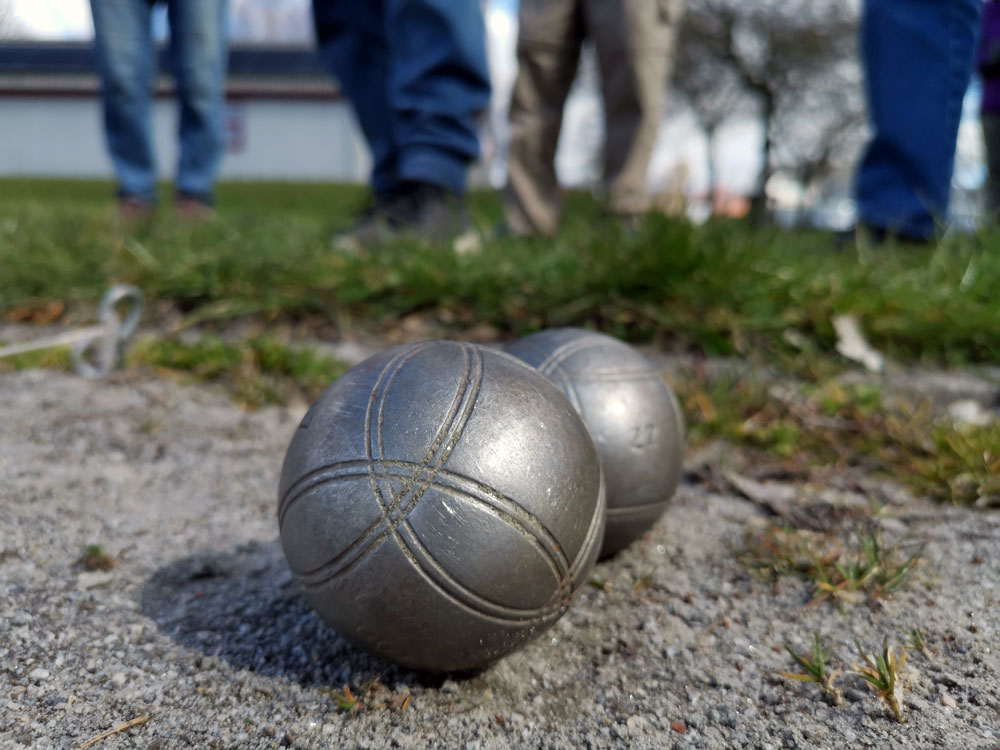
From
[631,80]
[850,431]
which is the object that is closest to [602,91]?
[631,80]

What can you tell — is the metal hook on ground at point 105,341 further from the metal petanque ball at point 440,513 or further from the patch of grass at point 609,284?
the metal petanque ball at point 440,513

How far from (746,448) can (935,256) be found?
194cm

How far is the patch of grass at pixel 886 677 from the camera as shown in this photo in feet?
5.82

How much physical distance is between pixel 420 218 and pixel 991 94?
212 inches

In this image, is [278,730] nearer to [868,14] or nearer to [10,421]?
[10,421]

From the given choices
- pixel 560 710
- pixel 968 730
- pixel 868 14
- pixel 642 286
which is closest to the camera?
pixel 968 730

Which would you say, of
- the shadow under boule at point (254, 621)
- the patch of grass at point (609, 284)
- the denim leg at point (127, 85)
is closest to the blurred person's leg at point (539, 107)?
the patch of grass at point (609, 284)

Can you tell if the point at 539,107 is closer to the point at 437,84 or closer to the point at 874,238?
the point at 437,84

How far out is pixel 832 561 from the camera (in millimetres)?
2373

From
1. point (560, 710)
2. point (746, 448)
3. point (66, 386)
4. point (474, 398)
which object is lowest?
point (66, 386)

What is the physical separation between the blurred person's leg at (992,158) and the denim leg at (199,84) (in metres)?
6.64

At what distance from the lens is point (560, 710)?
1843 millimetres

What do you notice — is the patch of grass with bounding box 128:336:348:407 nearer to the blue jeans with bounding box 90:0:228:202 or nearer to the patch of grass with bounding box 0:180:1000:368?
the patch of grass with bounding box 0:180:1000:368

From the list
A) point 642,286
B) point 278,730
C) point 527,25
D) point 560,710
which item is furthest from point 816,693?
point 527,25
